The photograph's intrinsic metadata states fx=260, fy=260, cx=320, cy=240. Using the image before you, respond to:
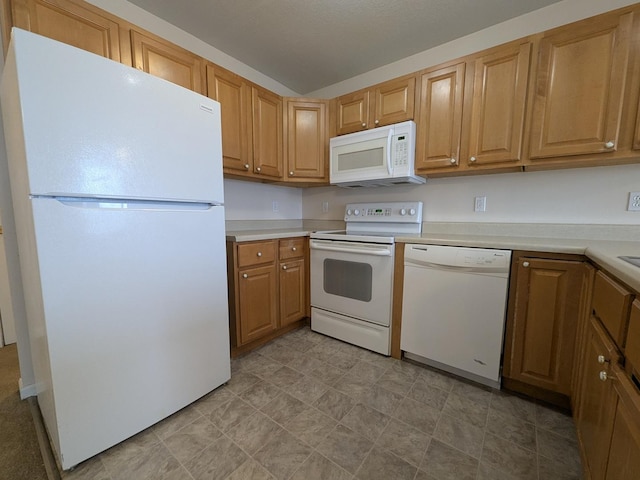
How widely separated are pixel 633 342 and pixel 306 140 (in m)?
2.30

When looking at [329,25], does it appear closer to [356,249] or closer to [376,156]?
[376,156]

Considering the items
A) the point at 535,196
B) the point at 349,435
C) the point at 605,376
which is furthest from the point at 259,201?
the point at 605,376

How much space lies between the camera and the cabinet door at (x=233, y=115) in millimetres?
1851

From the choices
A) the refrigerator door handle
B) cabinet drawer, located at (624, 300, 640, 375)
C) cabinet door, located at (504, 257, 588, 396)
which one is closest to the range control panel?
cabinet door, located at (504, 257, 588, 396)

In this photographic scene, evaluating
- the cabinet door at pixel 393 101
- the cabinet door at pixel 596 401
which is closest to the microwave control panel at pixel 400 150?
the cabinet door at pixel 393 101

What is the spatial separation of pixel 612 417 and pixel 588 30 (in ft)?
5.99

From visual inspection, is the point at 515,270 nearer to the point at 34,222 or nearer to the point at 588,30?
the point at 588,30

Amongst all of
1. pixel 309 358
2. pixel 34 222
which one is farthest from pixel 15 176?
pixel 309 358

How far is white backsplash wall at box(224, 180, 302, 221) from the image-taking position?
2357 millimetres

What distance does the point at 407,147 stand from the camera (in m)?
1.93

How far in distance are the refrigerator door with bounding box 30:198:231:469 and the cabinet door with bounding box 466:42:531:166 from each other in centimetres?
174

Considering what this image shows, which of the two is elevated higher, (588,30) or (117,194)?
(588,30)

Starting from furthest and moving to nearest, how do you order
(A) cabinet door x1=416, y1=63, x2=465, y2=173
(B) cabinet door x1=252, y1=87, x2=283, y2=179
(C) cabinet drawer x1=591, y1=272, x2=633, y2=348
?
(B) cabinet door x1=252, y1=87, x2=283, y2=179 < (A) cabinet door x1=416, y1=63, x2=465, y2=173 < (C) cabinet drawer x1=591, y1=272, x2=633, y2=348

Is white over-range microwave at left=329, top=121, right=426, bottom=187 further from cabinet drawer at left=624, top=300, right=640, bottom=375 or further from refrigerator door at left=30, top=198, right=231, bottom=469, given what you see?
cabinet drawer at left=624, top=300, right=640, bottom=375
